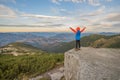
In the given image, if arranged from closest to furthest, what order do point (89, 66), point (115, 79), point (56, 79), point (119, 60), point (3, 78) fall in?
point (115, 79) → point (89, 66) → point (119, 60) → point (56, 79) → point (3, 78)

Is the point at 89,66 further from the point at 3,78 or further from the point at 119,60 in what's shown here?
the point at 3,78

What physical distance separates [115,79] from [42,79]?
16330 mm

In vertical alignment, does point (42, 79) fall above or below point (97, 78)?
below

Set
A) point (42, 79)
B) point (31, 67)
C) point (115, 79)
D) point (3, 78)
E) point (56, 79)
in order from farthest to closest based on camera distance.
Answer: point (31, 67) → point (3, 78) → point (42, 79) → point (56, 79) → point (115, 79)

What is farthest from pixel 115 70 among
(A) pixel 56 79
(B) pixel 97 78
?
(A) pixel 56 79

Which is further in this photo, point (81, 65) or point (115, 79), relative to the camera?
point (81, 65)

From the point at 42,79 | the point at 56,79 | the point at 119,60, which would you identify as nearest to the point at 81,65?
the point at 119,60

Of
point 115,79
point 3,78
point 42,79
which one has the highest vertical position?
point 115,79

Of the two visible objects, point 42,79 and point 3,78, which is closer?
point 42,79

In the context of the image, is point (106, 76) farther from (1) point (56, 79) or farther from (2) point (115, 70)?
(1) point (56, 79)

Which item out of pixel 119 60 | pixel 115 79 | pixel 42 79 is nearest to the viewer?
pixel 115 79

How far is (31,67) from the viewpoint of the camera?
71.6 m

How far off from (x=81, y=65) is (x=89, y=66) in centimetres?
81

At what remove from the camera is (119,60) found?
14781mm
